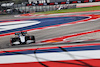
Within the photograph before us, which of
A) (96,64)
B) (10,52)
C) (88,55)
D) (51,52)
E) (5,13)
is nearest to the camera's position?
(96,64)

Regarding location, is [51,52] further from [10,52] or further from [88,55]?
[10,52]

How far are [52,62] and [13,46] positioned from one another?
371 centimetres

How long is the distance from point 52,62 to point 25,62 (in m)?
1.36

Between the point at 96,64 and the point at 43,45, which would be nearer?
the point at 96,64

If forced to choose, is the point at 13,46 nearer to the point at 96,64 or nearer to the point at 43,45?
the point at 43,45

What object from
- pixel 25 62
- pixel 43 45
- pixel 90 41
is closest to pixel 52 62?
pixel 25 62

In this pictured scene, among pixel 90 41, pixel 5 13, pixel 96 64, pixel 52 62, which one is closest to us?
pixel 96 64

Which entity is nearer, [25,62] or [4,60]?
[25,62]

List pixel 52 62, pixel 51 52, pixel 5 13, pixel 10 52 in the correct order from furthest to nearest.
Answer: pixel 5 13 → pixel 10 52 → pixel 51 52 → pixel 52 62

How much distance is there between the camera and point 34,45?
28.6 feet

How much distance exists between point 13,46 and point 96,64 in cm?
548

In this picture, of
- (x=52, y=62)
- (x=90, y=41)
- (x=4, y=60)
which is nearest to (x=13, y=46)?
(x=4, y=60)

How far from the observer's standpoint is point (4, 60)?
22.7 ft

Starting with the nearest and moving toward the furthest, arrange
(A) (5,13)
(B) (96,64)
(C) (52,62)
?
(B) (96,64)
(C) (52,62)
(A) (5,13)
